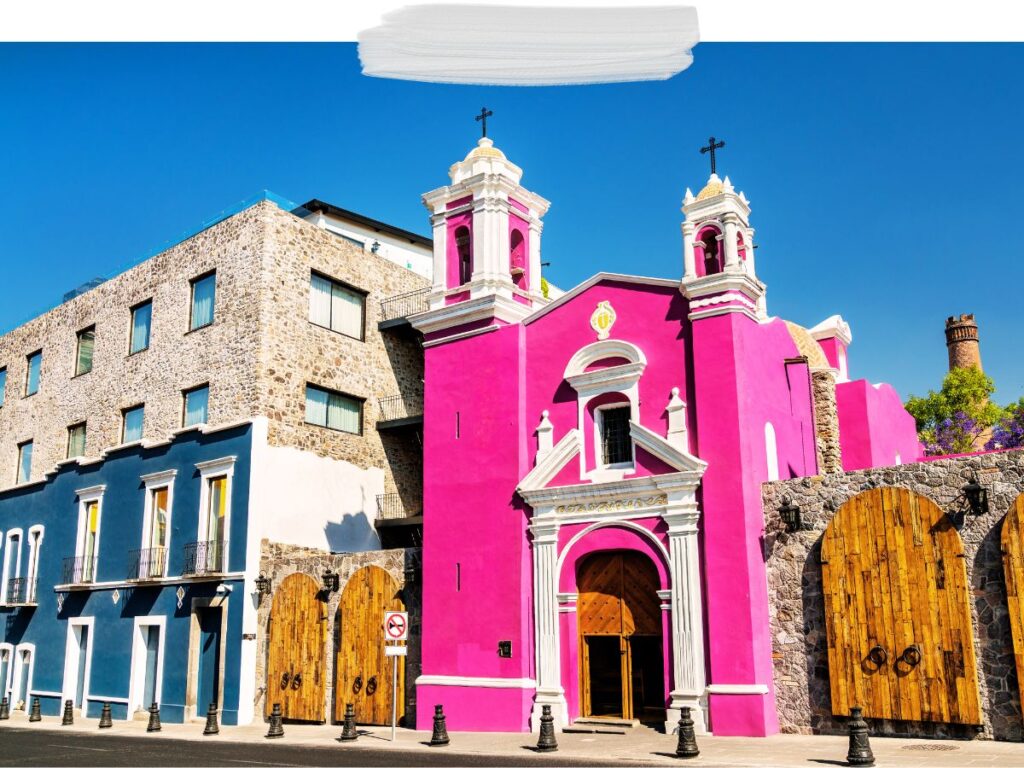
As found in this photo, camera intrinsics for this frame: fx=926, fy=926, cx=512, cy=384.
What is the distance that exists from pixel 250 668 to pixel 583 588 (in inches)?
373

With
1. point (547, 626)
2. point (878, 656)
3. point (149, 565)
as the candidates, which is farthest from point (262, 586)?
point (878, 656)

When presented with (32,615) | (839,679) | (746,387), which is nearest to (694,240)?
(746,387)

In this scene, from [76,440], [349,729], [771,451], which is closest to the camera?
[349,729]

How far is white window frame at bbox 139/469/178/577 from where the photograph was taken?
26328mm

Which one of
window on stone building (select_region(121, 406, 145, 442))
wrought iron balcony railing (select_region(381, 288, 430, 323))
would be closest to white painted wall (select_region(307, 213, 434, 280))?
wrought iron balcony railing (select_region(381, 288, 430, 323))

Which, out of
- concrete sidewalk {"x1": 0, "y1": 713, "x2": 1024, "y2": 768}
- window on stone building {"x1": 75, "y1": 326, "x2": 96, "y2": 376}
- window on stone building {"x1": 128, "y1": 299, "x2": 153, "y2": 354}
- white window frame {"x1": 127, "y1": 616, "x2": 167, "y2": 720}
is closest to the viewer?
concrete sidewalk {"x1": 0, "y1": 713, "x2": 1024, "y2": 768}

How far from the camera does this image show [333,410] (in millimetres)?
26984

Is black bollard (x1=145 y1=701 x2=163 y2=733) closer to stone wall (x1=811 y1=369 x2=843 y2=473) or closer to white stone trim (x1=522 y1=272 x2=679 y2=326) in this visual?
white stone trim (x1=522 y1=272 x2=679 y2=326)

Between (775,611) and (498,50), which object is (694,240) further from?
(498,50)

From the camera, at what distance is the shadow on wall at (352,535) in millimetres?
25833

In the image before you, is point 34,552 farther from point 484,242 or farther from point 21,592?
point 484,242

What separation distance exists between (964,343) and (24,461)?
151 ft

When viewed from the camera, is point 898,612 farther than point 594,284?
No

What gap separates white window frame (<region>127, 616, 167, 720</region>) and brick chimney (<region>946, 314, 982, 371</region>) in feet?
138
